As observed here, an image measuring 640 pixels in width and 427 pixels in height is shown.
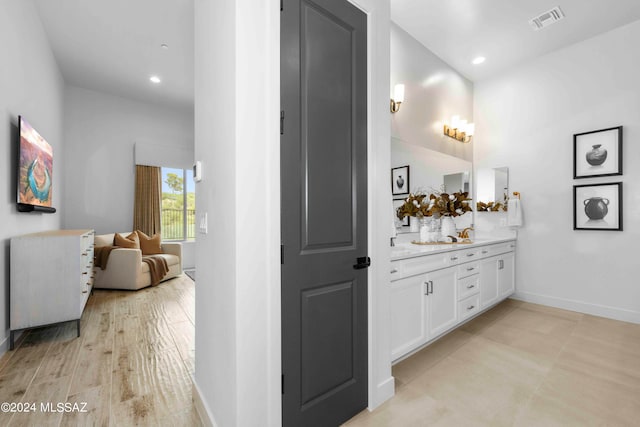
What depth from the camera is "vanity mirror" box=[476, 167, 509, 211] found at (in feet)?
12.9

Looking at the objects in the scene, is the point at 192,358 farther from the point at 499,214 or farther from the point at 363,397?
the point at 499,214

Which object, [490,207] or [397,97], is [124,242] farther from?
[490,207]

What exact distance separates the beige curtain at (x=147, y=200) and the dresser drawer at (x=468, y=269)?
5356 millimetres

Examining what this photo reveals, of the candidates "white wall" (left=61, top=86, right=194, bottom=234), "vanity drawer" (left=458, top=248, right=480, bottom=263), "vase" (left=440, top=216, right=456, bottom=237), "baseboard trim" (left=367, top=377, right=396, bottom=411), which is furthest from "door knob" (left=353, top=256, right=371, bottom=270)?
"white wall" (left=61, top=86, right=194, bottom=234)

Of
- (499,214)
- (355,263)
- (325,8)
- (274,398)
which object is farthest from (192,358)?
(499,214)

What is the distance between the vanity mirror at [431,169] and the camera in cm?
313

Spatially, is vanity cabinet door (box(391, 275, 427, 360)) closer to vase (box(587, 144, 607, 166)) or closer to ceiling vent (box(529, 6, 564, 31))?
vase (box(587, 144, 607, 166))

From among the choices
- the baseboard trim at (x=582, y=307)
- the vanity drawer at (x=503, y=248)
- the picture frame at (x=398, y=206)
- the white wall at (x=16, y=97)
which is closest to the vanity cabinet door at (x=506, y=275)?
the vanity drawer at (x=503, y=248)

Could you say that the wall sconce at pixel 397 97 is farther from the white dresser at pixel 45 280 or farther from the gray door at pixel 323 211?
the white dresser at pixel 45 280

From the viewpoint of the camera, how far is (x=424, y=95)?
3373mm

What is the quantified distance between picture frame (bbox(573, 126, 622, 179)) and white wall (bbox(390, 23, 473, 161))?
121 cm

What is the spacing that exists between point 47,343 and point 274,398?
8.38 ft

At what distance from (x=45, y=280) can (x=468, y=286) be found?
3823 mm

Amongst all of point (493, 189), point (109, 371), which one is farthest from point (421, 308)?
point (493, 189)
